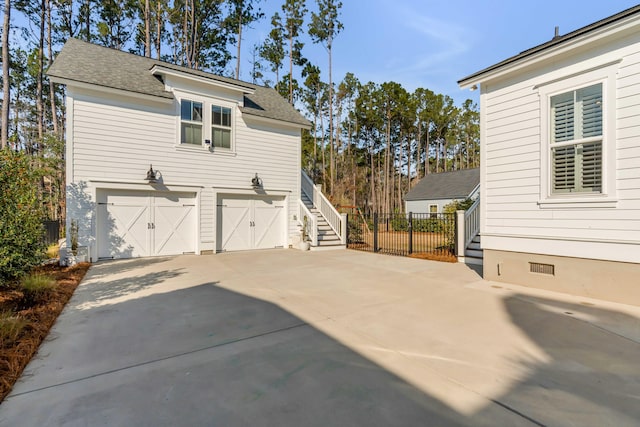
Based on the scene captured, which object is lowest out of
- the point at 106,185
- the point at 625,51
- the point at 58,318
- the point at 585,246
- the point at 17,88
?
the point at 58,318

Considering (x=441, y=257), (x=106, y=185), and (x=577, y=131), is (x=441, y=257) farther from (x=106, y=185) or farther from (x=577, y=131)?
(x=106, y=185)

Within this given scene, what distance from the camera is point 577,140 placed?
482 centimetres

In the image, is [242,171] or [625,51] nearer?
[625,51]

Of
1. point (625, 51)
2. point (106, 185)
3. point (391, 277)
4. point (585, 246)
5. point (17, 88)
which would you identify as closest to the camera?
point (625, 51)

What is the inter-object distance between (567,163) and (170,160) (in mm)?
9955

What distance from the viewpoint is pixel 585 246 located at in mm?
4770

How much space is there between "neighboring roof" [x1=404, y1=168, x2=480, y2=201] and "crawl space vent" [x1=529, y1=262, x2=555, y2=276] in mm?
18331

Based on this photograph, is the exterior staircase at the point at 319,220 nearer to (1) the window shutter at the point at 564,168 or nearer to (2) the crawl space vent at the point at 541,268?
(2) the crawl space vent at the point at 541,268

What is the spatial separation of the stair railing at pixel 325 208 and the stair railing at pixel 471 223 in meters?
4.58

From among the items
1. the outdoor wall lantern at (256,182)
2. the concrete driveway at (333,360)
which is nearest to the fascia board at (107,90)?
the outdoor wall lantern at (256,182)

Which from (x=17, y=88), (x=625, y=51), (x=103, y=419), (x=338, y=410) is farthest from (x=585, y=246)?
(x=17, y=88)

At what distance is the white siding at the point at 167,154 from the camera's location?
27.1ft

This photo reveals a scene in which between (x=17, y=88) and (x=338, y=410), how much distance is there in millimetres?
28126

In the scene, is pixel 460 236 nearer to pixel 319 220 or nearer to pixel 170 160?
pixel 319 220
